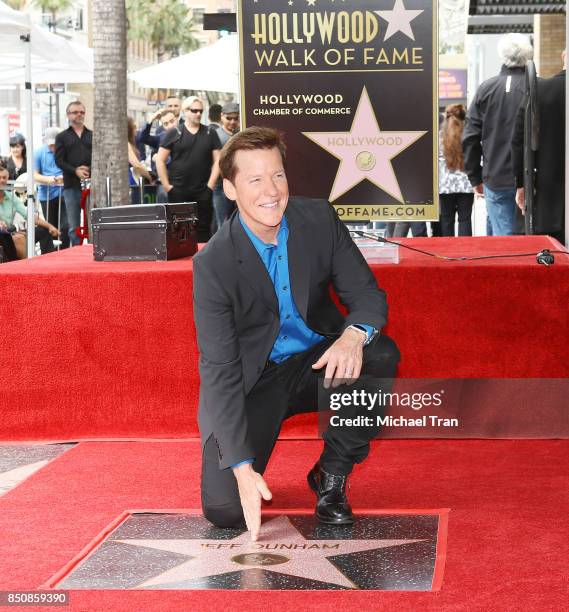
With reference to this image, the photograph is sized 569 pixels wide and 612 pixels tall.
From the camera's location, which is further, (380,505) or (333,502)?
(380,505)

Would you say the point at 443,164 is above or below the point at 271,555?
above

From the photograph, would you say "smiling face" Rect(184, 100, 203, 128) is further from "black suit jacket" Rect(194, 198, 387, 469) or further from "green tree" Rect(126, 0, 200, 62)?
"green tree" Rect(126, 0, 200, 62)

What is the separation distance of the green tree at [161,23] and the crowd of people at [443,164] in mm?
59170

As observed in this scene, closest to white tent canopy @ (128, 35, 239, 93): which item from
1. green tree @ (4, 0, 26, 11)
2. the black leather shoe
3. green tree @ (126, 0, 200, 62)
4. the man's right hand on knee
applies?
the black leather shoe

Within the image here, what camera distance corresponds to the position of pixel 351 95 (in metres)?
5.60

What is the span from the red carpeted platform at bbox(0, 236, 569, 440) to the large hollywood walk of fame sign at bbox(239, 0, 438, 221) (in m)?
0.53

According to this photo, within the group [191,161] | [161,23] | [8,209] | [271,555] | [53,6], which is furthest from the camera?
[161,23]

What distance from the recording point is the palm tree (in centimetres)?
1219

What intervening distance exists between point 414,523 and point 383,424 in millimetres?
404

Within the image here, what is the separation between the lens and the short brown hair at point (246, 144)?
12.3 ft

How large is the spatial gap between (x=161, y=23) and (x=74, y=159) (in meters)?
63.8

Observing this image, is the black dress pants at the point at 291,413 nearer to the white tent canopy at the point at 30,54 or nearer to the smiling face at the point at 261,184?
the smiling face at the point at 261,184

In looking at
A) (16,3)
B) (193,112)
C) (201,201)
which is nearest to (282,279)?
(201,201)

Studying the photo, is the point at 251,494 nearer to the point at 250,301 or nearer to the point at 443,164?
the point at 250,301
